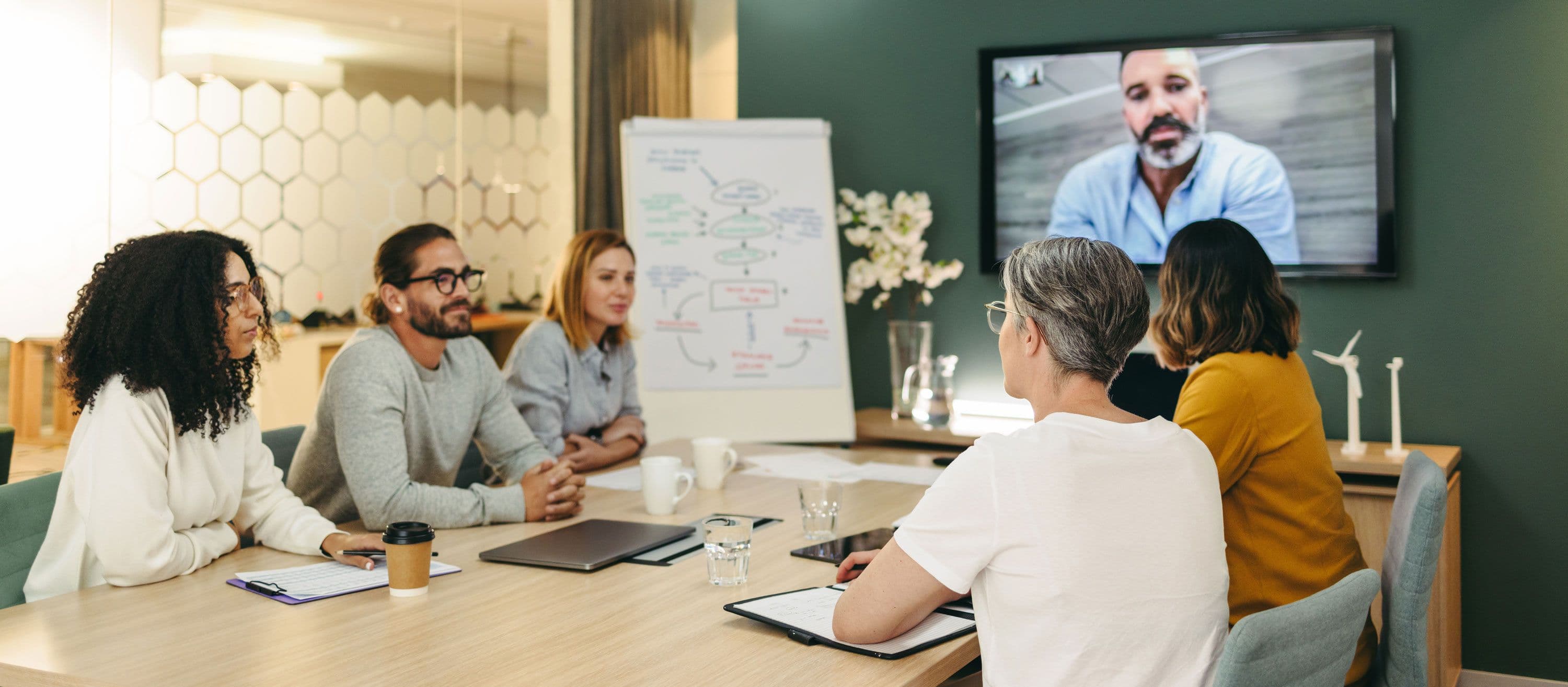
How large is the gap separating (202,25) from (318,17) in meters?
0.54

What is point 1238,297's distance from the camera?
2053 millimetres

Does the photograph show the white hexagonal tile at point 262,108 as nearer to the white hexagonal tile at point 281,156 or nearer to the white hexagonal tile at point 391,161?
the white hexagonal tile at point 281,156

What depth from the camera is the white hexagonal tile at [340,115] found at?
398 centimetres

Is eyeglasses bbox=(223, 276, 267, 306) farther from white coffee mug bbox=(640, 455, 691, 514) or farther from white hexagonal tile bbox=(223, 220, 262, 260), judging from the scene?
white hexagonal tile bbox=(223, 220, 262, 260)

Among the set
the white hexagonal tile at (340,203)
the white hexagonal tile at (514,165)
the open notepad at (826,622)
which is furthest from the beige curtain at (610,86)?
the open notepad at (826,622)

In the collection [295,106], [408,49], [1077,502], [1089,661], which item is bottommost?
[1089,661]

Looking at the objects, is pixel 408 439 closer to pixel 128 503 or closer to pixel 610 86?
pixel 128 503

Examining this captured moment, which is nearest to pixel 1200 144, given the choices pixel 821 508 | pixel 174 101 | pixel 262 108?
pixel 821 508

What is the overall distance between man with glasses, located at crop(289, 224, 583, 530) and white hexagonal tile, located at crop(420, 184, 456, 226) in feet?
6.48

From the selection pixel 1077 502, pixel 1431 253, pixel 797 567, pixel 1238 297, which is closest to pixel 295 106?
pixel 797 567

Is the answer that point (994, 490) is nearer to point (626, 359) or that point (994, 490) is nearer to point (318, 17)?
point (626, 359)

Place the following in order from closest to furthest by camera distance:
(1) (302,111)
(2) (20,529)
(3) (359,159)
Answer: (2) (20,529) → (1) (302,111) → (3) (359,159)

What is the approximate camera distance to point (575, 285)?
3.15 m

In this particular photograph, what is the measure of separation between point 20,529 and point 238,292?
0.47 metres
